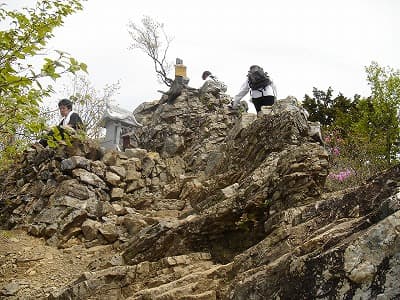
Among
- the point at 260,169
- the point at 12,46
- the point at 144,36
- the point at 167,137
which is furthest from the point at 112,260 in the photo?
the point at 144,36

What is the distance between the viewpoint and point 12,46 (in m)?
5.97

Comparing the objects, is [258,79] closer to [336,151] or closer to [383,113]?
[336,151]

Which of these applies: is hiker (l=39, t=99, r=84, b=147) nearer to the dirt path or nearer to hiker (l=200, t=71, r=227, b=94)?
the dirt path

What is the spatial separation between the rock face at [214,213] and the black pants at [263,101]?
31.6 inches

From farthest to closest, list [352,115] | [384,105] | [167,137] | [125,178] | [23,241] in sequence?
1. [352,115]
2. [384,105]
3. [167,137]
4. [125,178]
5. [23,241]

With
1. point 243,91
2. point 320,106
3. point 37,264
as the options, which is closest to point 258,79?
point 243,91

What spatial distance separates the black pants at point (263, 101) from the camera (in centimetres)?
1328

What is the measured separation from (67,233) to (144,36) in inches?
710

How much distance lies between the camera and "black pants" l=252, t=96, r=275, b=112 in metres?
13.3

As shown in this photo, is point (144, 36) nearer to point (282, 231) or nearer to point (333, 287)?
point (282, 231)

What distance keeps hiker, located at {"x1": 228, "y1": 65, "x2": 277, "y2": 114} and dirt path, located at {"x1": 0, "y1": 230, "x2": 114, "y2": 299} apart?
6321 mm

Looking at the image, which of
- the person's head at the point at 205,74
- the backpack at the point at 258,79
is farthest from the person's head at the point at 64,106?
the person's head at the point at 205,74

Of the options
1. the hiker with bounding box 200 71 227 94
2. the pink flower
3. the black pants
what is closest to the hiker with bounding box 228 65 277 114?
the black pants

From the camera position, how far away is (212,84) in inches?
756
